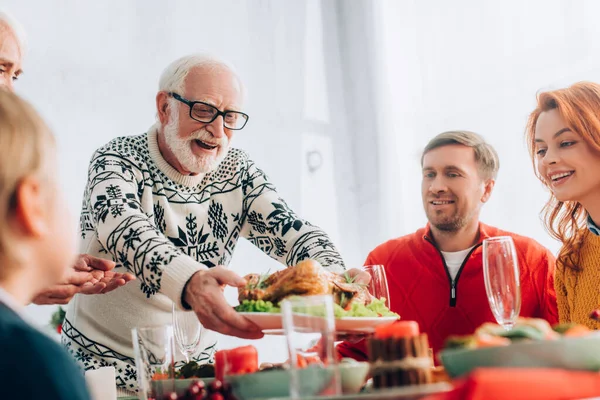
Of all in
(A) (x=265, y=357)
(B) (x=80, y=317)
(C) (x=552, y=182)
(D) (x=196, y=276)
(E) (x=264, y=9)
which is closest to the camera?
(D) (x=196, y=276)

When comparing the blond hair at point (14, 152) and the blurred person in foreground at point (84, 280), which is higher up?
the blond hair at point (14, 152)

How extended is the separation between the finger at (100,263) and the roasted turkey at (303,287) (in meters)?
0.47

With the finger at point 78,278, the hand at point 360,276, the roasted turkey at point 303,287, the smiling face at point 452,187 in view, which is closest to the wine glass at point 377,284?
the hand at point 360,276

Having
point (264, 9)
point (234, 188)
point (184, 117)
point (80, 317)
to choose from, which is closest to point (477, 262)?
point (234, 188)

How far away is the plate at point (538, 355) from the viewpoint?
3.05 ft

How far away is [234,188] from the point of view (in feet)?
7.54

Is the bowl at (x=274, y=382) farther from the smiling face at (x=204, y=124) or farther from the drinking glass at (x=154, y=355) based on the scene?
the smiling face at (x=204, y=124)

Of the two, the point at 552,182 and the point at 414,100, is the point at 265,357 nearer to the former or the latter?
the point at 414,100

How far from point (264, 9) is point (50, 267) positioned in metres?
4.64

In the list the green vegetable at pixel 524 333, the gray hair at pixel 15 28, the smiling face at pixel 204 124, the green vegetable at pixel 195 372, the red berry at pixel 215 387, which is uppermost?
the gray hair at pixel 15 28

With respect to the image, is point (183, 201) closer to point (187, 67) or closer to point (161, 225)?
point (161, 225)

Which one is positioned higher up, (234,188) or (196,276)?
(234,188)

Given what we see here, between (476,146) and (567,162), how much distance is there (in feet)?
2.89

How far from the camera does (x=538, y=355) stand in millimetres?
931
